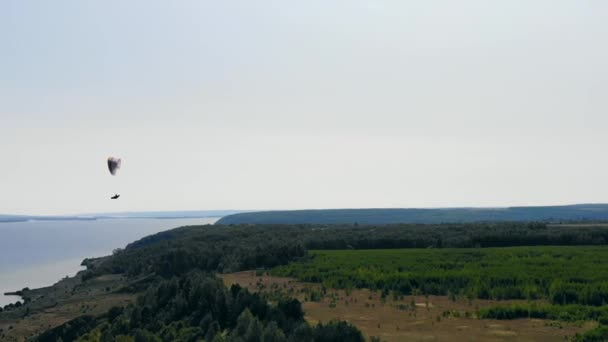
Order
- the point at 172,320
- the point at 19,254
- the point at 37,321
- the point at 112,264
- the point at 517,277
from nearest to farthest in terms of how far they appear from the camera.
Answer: the point at 172,320 → the point at 517,277 → the point at 37,321 → the point at 112,264 → the point at 19,254

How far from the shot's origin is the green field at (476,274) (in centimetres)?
4091

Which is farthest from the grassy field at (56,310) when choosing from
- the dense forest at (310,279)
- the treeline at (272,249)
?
the treeline at (272,249)

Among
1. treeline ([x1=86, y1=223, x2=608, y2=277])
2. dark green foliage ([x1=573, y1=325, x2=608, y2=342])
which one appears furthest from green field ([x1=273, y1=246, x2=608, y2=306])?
dark green foliage ([x1=573, y1=325, x2=608, y2=342])

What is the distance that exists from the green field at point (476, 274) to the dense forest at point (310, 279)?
9 cm

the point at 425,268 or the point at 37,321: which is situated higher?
the point at 425,268

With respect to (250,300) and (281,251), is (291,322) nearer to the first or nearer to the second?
(250,300)

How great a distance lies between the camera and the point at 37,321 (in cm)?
5344

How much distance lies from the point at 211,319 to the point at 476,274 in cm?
2723

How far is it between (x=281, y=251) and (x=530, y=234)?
42895 mm

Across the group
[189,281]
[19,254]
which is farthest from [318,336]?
[19,254]

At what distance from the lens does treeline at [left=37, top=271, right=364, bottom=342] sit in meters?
23.1

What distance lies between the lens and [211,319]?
101 ft

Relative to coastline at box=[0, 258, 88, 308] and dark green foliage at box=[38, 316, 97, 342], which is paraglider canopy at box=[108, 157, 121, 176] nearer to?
dark green foliage at box=[38, 316, 97, 342]

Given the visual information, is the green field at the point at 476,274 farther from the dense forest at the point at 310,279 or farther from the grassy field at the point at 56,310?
the grassy field at the point at 56,310
